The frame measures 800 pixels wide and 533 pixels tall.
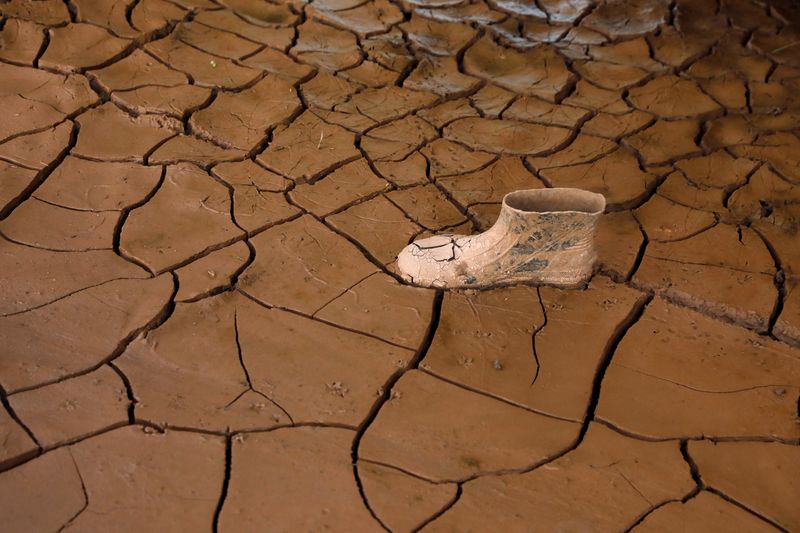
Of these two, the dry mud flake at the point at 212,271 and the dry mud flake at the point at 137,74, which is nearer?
the dry mud flake at the point at 212,271

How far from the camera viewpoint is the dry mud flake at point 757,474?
202 cm

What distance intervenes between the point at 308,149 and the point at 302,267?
806 millimetres

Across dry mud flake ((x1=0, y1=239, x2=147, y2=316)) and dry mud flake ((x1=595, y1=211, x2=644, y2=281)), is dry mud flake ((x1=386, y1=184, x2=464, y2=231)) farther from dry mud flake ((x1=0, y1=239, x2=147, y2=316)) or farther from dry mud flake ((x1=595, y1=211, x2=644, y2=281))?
dry mud flake ((x1=0, y1=239, x2=147, y2=316))

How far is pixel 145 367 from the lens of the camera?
2289mm

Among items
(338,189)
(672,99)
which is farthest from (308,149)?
(672,99)

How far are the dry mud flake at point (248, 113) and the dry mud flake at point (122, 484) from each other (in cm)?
159

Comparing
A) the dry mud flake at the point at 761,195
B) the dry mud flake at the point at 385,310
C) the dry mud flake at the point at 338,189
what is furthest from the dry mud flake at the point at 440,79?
the dry mud flake at the point at 385,310

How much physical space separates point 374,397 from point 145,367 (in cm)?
69

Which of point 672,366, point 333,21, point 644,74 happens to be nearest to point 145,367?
point 672,366

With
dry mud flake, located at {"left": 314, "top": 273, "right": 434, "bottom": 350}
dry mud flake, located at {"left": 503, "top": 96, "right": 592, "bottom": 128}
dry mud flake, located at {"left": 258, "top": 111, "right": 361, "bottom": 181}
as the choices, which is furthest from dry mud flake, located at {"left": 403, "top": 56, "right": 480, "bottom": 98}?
dry mud flake, located at {"left": 314, "top": 273, "right": 434, "bottom": 350}

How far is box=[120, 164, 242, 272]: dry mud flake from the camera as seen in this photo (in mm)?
2729

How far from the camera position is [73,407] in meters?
2.14

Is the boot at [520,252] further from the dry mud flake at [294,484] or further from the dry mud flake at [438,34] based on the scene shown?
the dry mud flake at [438,34]

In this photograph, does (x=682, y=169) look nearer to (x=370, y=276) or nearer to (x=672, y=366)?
(x=672, y=366)
